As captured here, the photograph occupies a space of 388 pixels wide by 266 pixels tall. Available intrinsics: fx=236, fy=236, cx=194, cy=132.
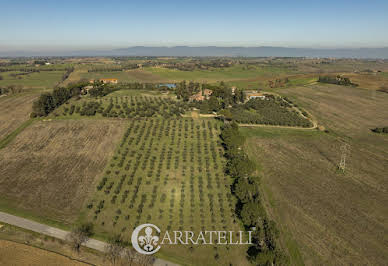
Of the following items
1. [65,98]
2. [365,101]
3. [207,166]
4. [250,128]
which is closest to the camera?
[207,166]

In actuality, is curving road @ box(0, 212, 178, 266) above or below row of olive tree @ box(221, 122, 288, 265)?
below

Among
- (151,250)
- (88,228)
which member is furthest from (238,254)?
(88,228)

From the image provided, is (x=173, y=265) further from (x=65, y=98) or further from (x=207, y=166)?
(x=65, y=98)

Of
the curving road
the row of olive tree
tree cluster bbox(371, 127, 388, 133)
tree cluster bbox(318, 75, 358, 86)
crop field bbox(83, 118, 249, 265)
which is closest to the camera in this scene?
the row of olive tree

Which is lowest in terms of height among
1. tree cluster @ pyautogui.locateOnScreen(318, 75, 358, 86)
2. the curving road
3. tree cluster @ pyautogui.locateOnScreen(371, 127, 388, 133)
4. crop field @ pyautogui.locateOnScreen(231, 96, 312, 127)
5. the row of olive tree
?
the curving road

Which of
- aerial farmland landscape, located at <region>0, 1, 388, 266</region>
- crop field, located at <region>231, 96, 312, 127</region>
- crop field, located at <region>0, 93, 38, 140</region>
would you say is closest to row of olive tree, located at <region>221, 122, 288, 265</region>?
aerial farmland landscape, located at <region>0, 1, 388, 266</region>

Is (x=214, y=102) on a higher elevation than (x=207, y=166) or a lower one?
higher

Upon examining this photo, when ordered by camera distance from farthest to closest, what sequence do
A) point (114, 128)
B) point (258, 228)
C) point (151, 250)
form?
point (114, 128)
point (258, 228)
point (151, 250)

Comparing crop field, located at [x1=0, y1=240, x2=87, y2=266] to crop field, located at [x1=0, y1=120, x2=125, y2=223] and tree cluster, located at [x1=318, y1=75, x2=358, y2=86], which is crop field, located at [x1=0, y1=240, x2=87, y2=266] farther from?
tree cluster, located at [x1=318, y1=75, x2=358, y2=86]
